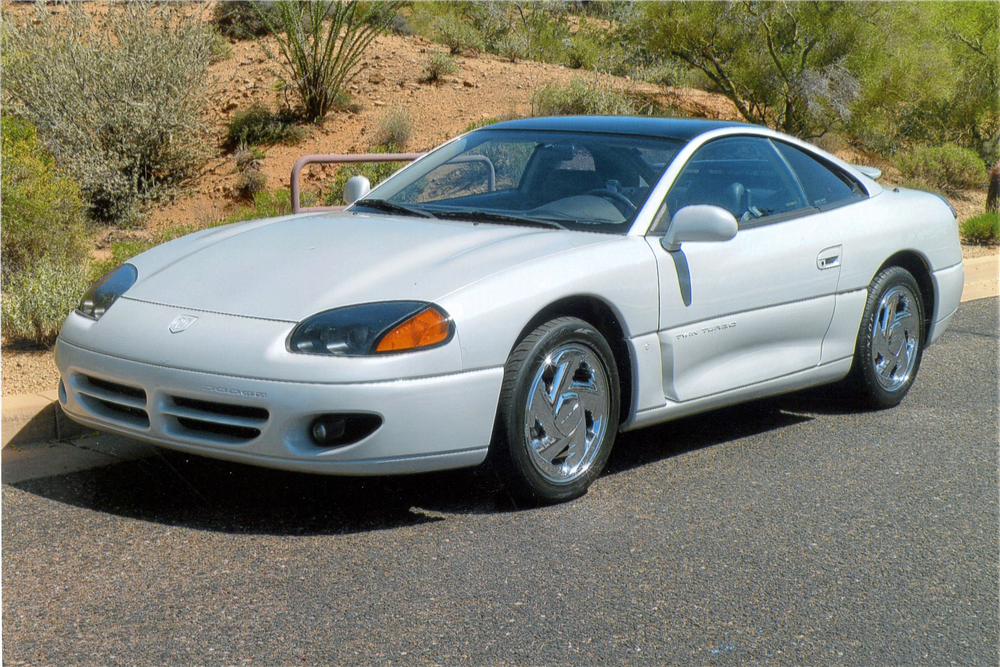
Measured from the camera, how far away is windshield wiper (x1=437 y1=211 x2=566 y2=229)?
5.04 meters

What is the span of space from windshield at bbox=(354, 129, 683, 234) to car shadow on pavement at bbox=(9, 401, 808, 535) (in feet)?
3.84

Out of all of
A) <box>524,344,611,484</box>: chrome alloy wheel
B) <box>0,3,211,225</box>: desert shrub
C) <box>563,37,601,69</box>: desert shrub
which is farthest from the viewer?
<box>563,37,601,69</box>: desert shrub

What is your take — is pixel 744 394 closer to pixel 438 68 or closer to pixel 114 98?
pixel 114 98

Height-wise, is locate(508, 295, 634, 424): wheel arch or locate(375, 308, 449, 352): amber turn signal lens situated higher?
locate(375, 308, 449, 352): amber turn signal lens

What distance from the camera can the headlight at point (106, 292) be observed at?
4621 millimetres

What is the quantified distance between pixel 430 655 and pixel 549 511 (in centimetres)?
137

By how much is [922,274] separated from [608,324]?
8.61 feet

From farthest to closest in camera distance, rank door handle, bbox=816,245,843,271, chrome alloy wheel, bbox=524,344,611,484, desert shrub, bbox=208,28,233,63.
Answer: desert shrub, bbox=208,28,233,63, door handle, bbox=816,245,843,271, chrome alloy wheel, bbox=524,344,611,484

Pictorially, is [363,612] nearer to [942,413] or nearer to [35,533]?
[35,533]

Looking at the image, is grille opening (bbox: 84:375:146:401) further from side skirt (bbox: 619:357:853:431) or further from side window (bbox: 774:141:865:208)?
side window (bbox: 774:141:865:208)

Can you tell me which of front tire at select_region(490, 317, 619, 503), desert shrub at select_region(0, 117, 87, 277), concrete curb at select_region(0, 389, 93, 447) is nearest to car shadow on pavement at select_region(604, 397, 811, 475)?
front tire at select_region(490, 317, 619, 503)

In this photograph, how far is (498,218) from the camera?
202 inches

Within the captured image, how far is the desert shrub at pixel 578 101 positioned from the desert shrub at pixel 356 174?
4.49 m

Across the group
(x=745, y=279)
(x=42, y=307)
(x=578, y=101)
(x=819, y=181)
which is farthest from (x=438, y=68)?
(x=745, y=279)
